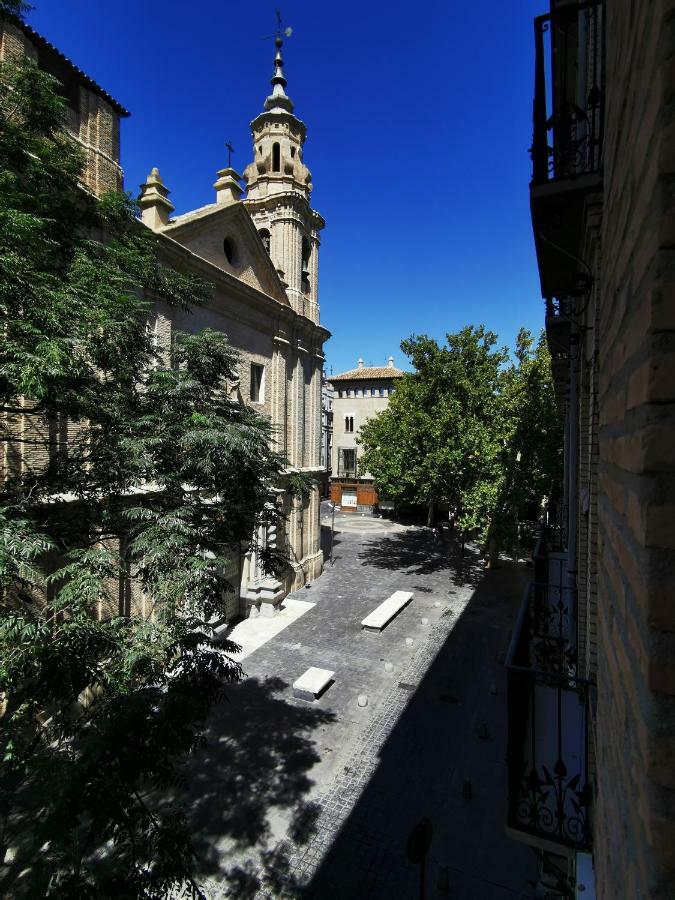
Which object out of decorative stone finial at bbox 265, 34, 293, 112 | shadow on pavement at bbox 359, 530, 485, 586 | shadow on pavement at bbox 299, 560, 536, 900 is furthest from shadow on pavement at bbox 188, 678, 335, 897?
decorative stone finial at bbox 265, 34, 293, 112

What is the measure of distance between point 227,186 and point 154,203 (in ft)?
12.3

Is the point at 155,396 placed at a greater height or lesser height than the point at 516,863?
greater

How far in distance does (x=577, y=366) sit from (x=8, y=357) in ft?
26.1

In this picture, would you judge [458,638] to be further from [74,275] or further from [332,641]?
[74,275]

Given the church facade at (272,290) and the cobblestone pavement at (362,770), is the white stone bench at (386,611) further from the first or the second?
the church facade at (272,290)

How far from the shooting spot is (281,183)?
19406mm

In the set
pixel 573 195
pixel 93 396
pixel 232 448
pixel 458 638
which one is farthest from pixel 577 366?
pixel 458 638

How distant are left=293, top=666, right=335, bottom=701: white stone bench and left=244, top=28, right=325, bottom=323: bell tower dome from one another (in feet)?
44.1

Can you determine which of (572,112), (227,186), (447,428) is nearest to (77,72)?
(227,186)

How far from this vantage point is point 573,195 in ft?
16.1

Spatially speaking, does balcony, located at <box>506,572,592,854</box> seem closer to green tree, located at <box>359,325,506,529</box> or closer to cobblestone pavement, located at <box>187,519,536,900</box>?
cobblestone pavement, located at <box>187,519,536,900</box>

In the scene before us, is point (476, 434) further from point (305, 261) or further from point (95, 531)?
point (95, 531)

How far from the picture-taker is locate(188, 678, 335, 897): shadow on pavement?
7.50m

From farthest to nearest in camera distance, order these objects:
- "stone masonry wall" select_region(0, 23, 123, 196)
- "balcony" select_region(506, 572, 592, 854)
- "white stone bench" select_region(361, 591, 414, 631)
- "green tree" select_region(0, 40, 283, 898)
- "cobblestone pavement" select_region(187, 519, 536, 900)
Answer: "white stone bench" select_region(361, 591, 414, 631), "stone masonry wall" select_region(0, 23, 123, 196), "cobblestone pavement" select_region(187, 519, 536, 900), "green tree" select_region(0, 40, 283, 898), "balcony" select_region(506, 572, 592, 854)
